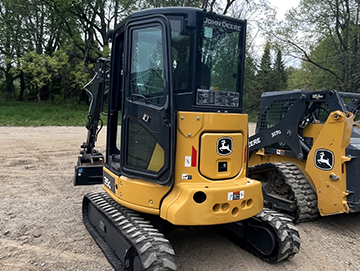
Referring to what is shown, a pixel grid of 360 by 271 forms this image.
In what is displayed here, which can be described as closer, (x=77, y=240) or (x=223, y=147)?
(x=223, y=147)

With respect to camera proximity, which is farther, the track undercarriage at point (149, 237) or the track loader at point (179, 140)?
the track loader at point (179, 140)

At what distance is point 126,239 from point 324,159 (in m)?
3.17

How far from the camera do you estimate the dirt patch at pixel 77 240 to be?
3709 mm

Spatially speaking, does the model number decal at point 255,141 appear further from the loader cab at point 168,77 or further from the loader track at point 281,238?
the loader cab at point 168,77

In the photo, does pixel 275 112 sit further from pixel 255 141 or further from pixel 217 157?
pixel 217 157

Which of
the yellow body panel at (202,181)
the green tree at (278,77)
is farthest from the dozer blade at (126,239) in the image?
the green tree at (278,77)

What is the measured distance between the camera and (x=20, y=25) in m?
24.5

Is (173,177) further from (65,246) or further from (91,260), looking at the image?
(65,246)

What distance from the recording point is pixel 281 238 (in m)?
3.57

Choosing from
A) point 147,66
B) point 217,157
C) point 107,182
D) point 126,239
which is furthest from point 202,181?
point 107,182

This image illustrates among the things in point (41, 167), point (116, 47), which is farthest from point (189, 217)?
point (41, 167)

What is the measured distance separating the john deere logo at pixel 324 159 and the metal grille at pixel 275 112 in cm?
105

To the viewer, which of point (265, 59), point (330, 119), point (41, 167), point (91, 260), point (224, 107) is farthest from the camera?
point (265, 59)

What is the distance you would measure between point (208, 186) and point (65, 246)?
2.08 metres
